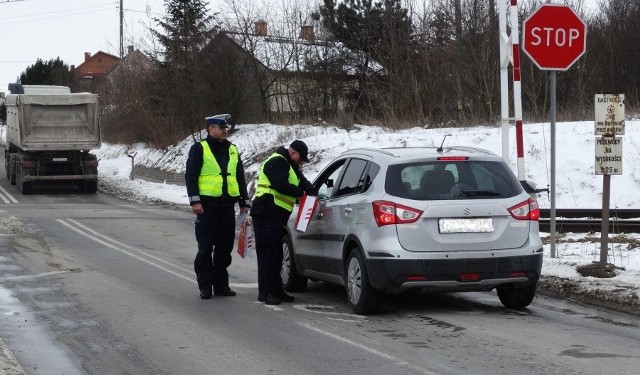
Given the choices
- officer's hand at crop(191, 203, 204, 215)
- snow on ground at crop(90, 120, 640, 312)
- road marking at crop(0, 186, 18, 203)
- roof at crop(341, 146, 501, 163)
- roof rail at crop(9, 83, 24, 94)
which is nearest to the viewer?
roof at crop(341, 146, 501, 163)

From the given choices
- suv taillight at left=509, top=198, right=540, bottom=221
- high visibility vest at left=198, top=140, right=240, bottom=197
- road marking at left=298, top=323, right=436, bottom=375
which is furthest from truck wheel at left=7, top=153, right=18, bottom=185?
suv taillight at left=509, top=198, right=540, bottom=221

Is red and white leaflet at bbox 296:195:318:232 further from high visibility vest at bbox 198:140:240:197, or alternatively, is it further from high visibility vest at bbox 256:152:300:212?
high visibility vest at bbox 198:140:240:197

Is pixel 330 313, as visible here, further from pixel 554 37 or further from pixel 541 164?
pixel 541 164

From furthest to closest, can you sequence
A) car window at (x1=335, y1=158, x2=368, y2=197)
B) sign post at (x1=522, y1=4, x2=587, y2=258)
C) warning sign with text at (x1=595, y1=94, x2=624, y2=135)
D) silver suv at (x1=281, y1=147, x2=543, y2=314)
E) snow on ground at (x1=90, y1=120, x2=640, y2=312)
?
1. sign post at (x1=522, y1=4, x2=587, y2=258)
2. snow on ground at (x1=90, y1=120, x2=640, y2=312)
3. warning sign with text at (x1=595, y1=94, x2=624, y2=135)
4. car window at (x1=335, y1=158, x2=368, y2=197)
5. silver suv at (x1=281, y1=147, x2=543, y2=314)

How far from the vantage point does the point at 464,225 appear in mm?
9477

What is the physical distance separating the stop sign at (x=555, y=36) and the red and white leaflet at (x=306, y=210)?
4.16 meters

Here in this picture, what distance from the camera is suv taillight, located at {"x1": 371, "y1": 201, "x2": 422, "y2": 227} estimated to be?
9.43 meters

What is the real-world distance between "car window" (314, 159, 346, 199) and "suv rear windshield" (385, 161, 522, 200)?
1375mm

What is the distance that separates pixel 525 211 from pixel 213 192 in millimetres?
3333

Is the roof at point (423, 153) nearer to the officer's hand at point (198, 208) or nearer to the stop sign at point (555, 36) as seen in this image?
the officer's hand at point (198, 208)

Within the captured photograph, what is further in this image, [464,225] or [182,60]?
[182,60]

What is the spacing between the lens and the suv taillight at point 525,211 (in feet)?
31.7

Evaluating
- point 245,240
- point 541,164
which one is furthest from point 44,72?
point 245,240

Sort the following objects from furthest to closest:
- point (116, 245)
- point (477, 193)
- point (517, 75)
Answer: point (116, 245) → point (517, 75) → point (477, 193)
